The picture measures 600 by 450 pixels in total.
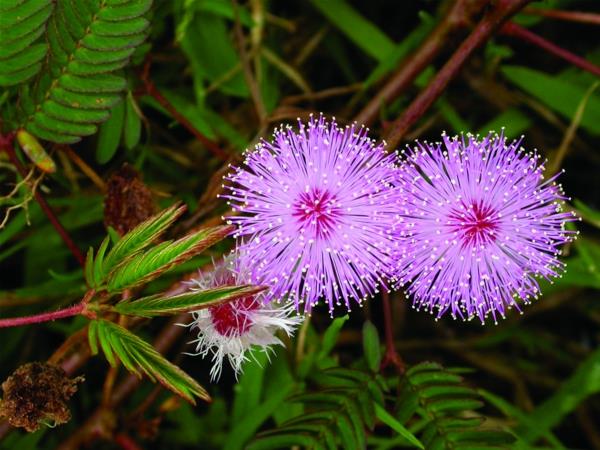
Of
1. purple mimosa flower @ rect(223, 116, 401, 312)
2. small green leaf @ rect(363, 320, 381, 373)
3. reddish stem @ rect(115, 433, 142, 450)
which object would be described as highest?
purple mimosa flower @ rect(223, 116, 401, 312)

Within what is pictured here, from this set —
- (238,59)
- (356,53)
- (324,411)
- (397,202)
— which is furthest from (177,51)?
(324,411)

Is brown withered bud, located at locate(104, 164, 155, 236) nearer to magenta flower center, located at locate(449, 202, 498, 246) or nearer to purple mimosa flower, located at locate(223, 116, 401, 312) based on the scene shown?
purple mimosa flower, located at locate(223, 116, 401, 312)

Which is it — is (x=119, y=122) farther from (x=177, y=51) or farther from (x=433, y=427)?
(x=433, y=427)

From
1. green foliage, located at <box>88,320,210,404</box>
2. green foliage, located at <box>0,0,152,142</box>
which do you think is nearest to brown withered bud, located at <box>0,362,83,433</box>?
green foliage, located at <box>88,320,210,404</box>

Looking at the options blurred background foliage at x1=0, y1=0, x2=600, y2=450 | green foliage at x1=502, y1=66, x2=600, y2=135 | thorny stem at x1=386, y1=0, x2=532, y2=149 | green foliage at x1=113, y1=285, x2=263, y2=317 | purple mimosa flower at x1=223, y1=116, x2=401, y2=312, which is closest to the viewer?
green foliage at x1=113, y1=285, x2=263, y2=317

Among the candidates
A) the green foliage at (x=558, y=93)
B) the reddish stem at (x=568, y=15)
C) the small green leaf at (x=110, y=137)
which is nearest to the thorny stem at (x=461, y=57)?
the reddish stem at (x=568, y=15)
